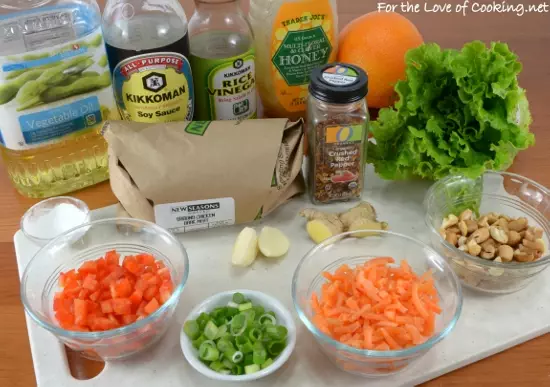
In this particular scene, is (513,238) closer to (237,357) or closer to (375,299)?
(375,299)

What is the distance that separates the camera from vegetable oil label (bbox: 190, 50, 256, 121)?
3.60 ft

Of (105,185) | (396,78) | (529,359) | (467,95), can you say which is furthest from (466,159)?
(105,185)

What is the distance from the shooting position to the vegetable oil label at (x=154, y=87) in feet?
3.37

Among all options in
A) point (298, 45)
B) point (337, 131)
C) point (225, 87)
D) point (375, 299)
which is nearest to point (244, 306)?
point (375, 299)

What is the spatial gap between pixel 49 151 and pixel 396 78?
2.24ft

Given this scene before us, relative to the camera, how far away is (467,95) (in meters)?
1.04

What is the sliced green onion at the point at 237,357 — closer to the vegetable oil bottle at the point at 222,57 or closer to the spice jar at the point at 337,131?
the spice jar at the point at 337,131

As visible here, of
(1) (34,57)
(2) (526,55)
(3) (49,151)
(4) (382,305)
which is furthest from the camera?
(2) (526,55)

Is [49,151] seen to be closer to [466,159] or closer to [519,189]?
[466,159]

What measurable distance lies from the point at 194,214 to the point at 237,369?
32cm

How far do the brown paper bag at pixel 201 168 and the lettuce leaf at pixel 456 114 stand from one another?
198mm

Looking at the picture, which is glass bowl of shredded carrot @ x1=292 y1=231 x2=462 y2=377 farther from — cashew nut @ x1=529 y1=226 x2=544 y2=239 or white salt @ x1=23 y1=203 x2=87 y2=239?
white salt @ x1=23 y1=203 x2=87 y2=239

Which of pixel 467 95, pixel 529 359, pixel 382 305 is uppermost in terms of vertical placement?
pixel 467 95

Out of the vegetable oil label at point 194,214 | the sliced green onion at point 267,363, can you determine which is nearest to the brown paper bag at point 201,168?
the vegetable oil label at point 194,214
